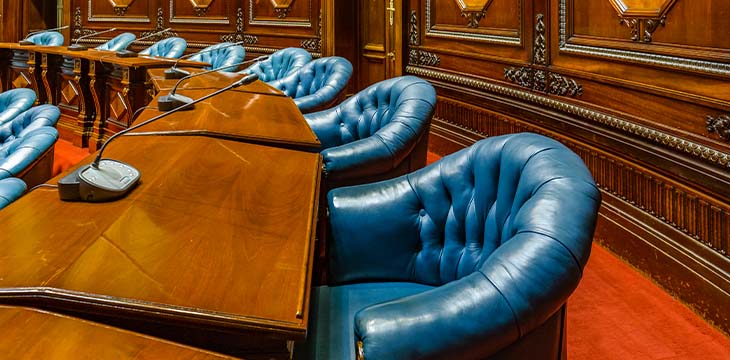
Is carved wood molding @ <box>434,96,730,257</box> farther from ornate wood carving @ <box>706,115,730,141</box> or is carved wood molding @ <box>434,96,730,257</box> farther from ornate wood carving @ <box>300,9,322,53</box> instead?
ornate wood carving @ <box>300,9,322,53</box>

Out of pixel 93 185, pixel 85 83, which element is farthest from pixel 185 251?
pixel 85 83

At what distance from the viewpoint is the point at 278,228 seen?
114 cm

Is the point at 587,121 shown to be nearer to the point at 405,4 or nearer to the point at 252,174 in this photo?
the point at 252,174

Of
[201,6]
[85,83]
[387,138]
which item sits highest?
[201,6]

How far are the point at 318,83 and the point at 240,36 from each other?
3.38m

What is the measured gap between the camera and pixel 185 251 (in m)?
1.00

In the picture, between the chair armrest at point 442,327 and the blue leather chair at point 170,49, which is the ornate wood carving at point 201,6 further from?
the chair armrest at point 442,327

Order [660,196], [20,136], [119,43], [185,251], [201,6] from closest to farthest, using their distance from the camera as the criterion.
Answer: [185,251] < [660,196] < [20,136] < [119,43] < [201,6]

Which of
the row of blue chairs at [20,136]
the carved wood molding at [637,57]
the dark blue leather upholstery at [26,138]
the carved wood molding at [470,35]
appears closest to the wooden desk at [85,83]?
the row of blue chairs at [20,136]

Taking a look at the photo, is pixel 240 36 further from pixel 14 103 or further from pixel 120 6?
pixel 14 103

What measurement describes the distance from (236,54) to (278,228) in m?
4.33

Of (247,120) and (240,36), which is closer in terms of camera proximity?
(247,120)

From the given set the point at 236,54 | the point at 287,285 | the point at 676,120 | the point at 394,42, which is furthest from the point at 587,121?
the point at 236,54

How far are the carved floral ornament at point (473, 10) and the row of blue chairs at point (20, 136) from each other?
2.40 metres
